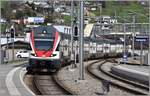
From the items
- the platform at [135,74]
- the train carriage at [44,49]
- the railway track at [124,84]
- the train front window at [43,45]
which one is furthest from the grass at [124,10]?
the railway track at [124,84]

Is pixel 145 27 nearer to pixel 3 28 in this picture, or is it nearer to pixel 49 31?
pixel 3 28

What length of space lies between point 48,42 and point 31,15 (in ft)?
Result: 245

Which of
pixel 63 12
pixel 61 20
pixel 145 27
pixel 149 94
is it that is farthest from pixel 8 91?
pixel 63 12

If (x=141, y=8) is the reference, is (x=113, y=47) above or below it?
below

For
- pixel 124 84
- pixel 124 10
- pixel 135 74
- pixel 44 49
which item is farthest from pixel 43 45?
pixel 124 10

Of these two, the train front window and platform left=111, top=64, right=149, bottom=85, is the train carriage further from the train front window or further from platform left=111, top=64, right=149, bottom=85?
platform left=111, top=64, right=149, bottom=85

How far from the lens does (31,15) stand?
105812mm

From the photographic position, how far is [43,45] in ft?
105

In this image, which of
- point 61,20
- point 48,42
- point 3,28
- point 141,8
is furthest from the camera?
point 3,28

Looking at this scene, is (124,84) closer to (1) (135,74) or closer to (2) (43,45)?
(1) (135,74)

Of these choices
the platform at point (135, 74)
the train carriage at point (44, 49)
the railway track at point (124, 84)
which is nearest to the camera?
the railway track at point (124, 84)

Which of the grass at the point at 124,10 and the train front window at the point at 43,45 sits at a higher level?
the train front window at the point at 43,45

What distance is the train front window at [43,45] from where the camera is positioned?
31719mm

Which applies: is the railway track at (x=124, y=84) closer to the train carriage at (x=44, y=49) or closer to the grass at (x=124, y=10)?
the train carriage at (x=44, y=49)
